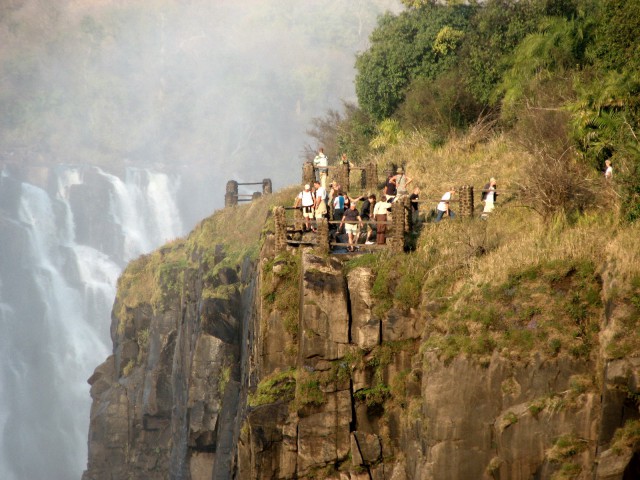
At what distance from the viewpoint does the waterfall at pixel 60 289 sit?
10336cm

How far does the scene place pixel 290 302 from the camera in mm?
36031

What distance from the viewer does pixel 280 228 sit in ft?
120

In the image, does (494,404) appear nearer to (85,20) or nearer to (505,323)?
(505,323)

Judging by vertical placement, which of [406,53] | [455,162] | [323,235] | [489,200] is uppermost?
[406,53]

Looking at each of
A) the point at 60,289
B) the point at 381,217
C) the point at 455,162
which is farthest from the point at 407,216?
the point at 60,289

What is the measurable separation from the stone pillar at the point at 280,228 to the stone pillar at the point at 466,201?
5.85 metres

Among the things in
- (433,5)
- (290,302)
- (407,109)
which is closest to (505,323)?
(290,302)

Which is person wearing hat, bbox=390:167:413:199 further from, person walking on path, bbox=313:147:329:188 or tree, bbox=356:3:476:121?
tree, bbox=356:3:476:121

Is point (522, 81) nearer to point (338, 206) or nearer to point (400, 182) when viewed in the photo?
point (400, 182)

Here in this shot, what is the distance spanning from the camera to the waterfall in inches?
4069

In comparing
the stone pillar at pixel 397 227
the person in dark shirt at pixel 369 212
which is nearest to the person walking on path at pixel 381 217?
the person in dark shirt at pixel 369 212

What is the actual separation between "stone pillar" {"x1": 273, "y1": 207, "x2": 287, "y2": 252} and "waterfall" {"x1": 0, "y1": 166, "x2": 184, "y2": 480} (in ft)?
218

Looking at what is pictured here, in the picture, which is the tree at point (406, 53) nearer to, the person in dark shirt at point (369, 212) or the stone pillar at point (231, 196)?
the stone pillar at point (231, 196)

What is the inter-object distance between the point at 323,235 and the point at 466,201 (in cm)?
531
